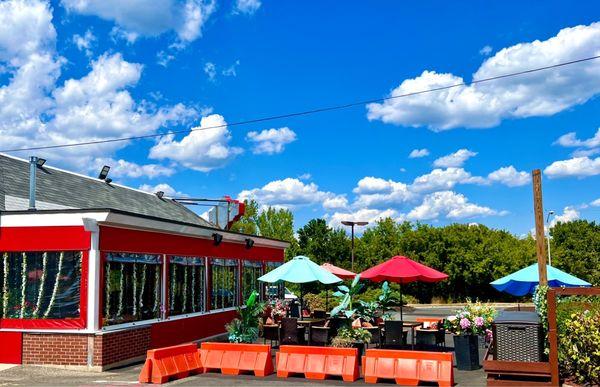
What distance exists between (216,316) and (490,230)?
3168 centimetres

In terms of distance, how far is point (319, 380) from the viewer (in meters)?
12.9

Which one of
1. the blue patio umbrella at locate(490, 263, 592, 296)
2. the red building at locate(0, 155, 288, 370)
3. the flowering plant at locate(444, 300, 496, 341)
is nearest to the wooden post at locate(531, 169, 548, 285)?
the flowering plant at locate(444, 300, 496, 341)

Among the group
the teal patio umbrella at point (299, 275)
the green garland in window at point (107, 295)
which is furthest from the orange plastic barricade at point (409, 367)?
the green garland in window at point (107, 295)

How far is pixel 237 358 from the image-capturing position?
13.7 m

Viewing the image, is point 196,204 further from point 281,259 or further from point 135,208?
point 135,208

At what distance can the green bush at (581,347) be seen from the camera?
35.7 feet

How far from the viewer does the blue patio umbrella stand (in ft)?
56.9

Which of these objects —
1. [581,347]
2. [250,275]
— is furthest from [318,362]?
[250,275]

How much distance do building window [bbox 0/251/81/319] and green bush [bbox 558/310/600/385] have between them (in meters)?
10.2

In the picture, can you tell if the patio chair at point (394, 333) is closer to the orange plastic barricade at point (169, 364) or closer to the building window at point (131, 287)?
the orange plastic barricade at point (169, 364)

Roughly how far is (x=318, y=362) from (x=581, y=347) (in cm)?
504

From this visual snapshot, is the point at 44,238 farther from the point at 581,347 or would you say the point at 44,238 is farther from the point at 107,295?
the point at 581,347

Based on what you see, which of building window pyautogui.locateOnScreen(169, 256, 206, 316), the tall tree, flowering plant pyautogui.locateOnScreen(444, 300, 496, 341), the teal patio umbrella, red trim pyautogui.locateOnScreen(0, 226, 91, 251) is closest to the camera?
flowering plant pyautogui.locateOnScreen(444, 300, 496, 341)

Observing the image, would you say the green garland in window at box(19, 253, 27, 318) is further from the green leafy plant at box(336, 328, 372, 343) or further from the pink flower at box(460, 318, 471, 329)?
the pink flower at box(460, 318, 471, 329)
